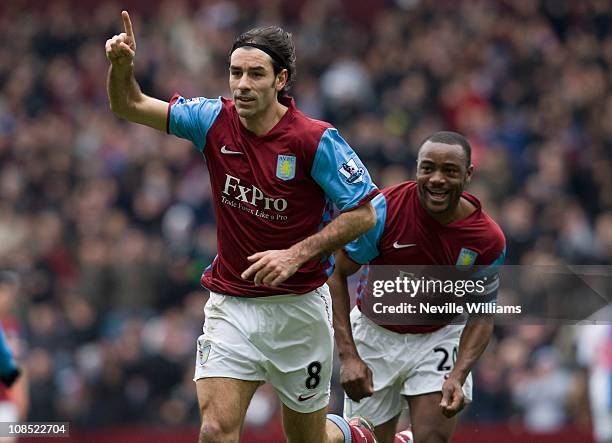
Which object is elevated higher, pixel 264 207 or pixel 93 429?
pixel 264 207

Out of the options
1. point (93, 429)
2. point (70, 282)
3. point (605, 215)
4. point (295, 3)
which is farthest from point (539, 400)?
point (295, 3)

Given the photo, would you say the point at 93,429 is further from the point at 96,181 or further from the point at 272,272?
the point at 272,272

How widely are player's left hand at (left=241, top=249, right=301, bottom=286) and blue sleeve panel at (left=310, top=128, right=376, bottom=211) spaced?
0.49m

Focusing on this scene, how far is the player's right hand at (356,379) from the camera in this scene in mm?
7551

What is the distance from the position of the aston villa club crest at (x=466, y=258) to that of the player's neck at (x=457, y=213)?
19cm

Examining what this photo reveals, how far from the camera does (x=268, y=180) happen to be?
6.88 meters

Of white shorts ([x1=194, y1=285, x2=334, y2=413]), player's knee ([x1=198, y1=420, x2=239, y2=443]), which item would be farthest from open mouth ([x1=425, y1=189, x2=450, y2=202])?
player's knee ([x1=198, y1=420, x2=239, y2=443])

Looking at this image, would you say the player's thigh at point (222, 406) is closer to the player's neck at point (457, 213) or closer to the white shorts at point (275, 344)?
the white shorts at point (275, 344)

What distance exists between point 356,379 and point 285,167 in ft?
4.56

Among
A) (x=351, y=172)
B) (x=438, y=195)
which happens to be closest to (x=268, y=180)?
(x=351, y=172)

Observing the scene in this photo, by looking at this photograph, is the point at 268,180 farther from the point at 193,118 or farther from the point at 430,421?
the point at 430,421

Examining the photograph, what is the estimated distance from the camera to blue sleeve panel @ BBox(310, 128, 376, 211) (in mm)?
6816

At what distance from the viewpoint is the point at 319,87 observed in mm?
17000

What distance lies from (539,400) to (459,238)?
208 inches
